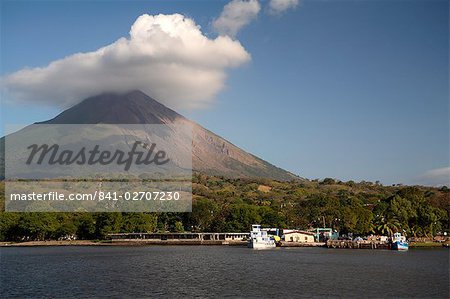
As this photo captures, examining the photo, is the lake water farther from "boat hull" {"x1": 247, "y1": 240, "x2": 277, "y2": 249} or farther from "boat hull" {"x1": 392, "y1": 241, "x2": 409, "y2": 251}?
"boat hull" {"x1": 247, "y1": 240, "x2": 277, "y2": 249}

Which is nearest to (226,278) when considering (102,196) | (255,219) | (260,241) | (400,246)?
(400,246)

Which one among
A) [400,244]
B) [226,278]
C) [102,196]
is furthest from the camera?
[102,196]

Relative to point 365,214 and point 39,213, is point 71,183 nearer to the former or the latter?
point 39,213

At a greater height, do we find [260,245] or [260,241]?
[260,241]

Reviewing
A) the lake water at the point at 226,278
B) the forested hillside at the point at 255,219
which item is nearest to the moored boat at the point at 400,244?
the forested hillside at the point at 255,219

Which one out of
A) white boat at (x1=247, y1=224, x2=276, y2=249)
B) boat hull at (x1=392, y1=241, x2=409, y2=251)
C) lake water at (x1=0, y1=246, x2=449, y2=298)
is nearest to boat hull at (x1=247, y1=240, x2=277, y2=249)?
white boat at (x1=247, y1=224, x2=276, y2=249)

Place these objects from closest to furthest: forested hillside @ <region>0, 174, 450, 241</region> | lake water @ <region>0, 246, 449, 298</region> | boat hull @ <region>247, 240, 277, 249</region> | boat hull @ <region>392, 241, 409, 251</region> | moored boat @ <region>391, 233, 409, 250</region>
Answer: lake water @ <region>0, 246, 449, 298</region>
boat hull @ <region>392, 241, 409, 251</region>
moored boat @ <region>391, 233, 409, 250</region>
boat hull @ <region>247, 240, 277, 249</region>
forested hillside @ <region>0, 174, 450, 241</region>

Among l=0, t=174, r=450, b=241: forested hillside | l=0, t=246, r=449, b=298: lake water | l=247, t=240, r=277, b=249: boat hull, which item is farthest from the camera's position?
l=0, t=174, r=450, b=241: forested hillside

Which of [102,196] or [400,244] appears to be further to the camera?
[102,196]

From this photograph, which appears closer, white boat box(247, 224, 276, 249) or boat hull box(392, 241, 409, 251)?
boat hull box(392, 241, 409, 251)

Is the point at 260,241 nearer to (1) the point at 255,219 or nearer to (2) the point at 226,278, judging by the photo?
(1) the point at 255,219

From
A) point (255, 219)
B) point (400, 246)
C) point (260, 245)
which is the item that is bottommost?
point (260, 245)

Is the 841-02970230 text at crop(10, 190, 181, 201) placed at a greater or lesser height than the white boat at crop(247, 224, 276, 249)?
greater

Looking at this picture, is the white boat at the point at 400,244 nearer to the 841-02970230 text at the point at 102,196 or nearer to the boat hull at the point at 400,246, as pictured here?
the boat hull at the point at 400,246
